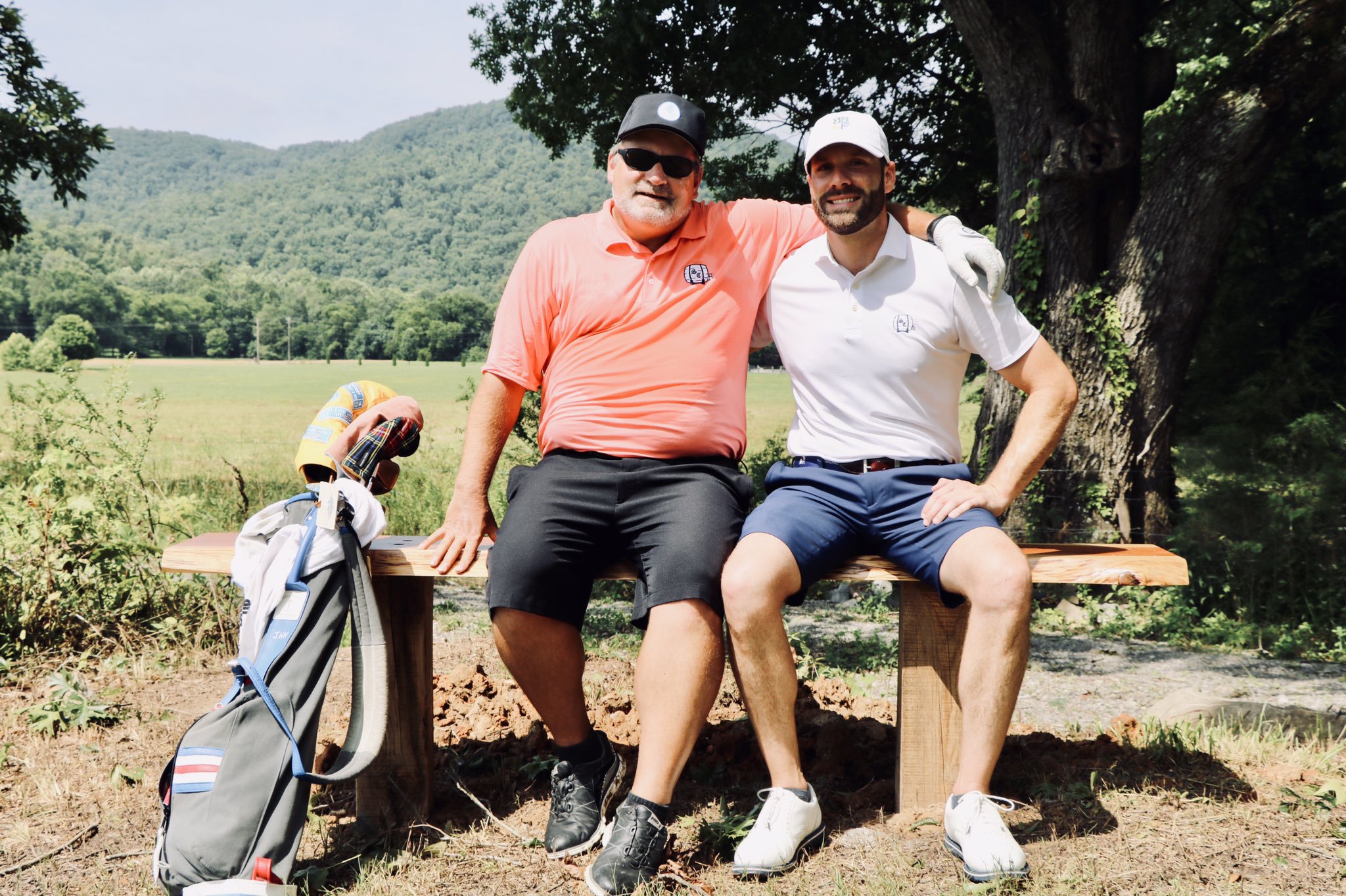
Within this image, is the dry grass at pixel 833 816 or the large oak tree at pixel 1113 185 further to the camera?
the large oak tree at pixel 1113 185

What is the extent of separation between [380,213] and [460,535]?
158 metres

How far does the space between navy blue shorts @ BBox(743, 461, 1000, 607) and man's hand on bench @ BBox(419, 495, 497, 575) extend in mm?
799

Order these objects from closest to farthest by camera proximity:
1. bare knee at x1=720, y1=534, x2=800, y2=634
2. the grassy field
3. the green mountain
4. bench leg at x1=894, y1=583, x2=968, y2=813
A: 1. bare knee at x1=720, y1=534, x2=800, y2=634
2. bench leg at x1=894, y1=583, x2=968, y2=813
3. the grassy field
4. the green mountain

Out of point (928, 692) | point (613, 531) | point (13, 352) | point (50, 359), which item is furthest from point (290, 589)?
point (13, 352)

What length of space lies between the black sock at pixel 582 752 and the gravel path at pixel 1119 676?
1.90 m

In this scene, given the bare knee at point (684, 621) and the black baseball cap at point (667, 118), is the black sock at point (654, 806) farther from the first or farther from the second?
the black baseball cap at point (667, 118)

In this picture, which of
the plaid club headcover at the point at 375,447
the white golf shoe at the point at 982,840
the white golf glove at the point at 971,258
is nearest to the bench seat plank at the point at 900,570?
the plaid club headcover at the point at 375,447

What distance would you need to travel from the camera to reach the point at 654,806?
2676mm

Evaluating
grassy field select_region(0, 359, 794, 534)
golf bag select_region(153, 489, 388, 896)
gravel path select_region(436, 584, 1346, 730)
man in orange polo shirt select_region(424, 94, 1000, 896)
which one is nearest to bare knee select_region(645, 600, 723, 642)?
man in orange polo shirt select_region(424, 94, 1000, 896)

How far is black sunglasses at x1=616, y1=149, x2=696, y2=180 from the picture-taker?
3.25 metres

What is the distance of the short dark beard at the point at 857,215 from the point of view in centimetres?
310

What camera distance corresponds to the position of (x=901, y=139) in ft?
34.1

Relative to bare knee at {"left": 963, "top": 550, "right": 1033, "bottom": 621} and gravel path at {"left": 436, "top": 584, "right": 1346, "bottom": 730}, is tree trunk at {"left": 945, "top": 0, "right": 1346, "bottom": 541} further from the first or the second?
bare knee at {"left": 963, "top": 550, "right": 1033, "bottom": 621}

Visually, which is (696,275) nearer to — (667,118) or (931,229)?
(667,118)
